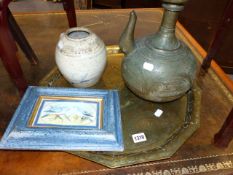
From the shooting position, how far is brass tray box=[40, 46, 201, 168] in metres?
0.49

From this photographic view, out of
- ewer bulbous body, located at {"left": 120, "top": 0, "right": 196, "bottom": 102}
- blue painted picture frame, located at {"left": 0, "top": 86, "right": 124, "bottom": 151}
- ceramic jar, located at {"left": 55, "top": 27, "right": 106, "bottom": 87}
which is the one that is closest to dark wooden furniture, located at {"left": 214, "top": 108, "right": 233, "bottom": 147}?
ewer bulbous body, located at {"left": 120, "top": 0, "right": 196, "bottom": 102}

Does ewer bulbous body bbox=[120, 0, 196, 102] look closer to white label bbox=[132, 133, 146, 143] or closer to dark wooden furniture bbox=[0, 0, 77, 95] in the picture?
white label bbox=[132, 133, 146, 143]

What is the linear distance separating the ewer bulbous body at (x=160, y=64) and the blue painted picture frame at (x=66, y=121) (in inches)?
3.9

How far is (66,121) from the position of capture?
54 centimetres

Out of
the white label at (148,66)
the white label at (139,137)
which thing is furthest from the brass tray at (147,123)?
the white label at (148,66)

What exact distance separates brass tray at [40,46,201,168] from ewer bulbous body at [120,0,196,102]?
0.06 m

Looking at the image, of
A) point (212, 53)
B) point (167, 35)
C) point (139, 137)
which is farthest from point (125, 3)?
A: point (139, 137)

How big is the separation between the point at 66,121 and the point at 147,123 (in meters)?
0.20

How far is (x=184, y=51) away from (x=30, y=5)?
6.50 feet

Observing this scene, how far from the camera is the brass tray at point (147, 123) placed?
0.49 m

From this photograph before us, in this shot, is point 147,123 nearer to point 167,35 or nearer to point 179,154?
point 179,154

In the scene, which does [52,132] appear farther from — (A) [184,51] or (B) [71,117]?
(A) [184,51]

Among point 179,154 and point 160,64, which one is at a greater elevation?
point 160,64

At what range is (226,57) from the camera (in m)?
1.52
